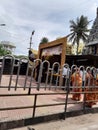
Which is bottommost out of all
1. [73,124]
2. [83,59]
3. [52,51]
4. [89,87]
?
[73,124]

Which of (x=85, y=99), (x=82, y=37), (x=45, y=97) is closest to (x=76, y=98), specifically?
(x=45, y=97)

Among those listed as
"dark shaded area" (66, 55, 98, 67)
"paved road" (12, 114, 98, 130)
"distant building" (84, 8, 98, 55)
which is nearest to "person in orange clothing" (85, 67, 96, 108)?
"paved road" (12, 114, 98, 130)

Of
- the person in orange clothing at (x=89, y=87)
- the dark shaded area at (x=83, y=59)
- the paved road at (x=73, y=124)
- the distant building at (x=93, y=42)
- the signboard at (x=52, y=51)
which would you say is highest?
the distant building at (x=93, y=42)

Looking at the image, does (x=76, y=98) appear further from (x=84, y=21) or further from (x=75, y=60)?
(x=84, y=21)

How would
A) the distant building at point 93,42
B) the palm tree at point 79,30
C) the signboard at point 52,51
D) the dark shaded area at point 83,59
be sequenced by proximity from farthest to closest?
the palm tree at point 79,30 < the distant building at point 93,42 < the dark shaded area at point 83,59 < the signboard at point 52,51

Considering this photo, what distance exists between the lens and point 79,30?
49812 mm

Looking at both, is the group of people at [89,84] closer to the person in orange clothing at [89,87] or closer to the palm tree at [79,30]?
the person in orange clothing at [89,87]

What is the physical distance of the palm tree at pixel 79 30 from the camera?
164ft

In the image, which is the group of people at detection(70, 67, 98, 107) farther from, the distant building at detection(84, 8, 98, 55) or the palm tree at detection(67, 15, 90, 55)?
the palm tree at detection(67, 15, 90, 55)

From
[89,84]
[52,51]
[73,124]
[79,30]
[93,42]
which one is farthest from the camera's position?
[79,30]

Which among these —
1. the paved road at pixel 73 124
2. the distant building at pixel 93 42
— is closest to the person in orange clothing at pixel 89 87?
the paved road at pixel 73 124

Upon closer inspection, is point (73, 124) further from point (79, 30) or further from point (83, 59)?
point (79, 30)

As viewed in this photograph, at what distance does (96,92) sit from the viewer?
9391 millimetres

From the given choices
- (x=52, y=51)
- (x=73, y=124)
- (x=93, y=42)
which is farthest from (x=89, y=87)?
(x=93, y=42)
